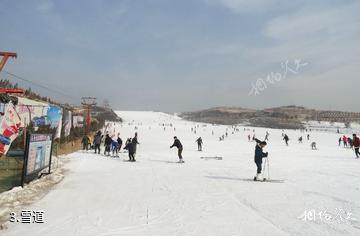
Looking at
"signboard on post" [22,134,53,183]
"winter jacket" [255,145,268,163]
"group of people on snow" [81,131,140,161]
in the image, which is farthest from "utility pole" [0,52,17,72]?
"winter jacket" [255,145,268,163]

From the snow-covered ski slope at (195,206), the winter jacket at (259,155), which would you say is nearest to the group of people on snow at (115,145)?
the snow-covered ski slope at (195,206)

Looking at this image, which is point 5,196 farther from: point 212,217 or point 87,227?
point 212,217

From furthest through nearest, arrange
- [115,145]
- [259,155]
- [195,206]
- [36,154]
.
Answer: [115,145] < [259,155] < [36,154] < [195,206]

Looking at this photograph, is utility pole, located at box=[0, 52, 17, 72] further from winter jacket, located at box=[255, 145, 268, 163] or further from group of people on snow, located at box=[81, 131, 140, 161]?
winter jacket, located at box=[255, 145, 268, 163]

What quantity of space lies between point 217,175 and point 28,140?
757cm

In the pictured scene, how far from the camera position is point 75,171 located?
54.4 feet

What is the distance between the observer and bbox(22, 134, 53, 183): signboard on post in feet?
37.8

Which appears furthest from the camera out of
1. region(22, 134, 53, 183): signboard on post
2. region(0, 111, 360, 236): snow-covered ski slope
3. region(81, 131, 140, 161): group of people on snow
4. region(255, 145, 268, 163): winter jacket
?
region(81, 131, 140, 161): group of people on snow

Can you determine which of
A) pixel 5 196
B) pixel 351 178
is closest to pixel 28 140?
pixel 5 196

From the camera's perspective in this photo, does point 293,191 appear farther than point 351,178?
No

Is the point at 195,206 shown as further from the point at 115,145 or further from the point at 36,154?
the point at 115,145

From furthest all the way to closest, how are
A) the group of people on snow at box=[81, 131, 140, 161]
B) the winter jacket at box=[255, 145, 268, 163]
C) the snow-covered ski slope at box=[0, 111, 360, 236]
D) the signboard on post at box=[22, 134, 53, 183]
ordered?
the group of people on snow at box=[81, 131, 140, 161]
the winter jacket at box=[255, 145, 268, 163]
the signboard on post at box=[22, 134, 53, 183]
the snow-covered ski slope at box=[0, 111, 360, 236]

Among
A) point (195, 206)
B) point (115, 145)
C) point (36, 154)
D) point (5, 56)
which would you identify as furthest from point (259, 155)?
point (115, 145)

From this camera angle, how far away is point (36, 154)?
12.6 meters
